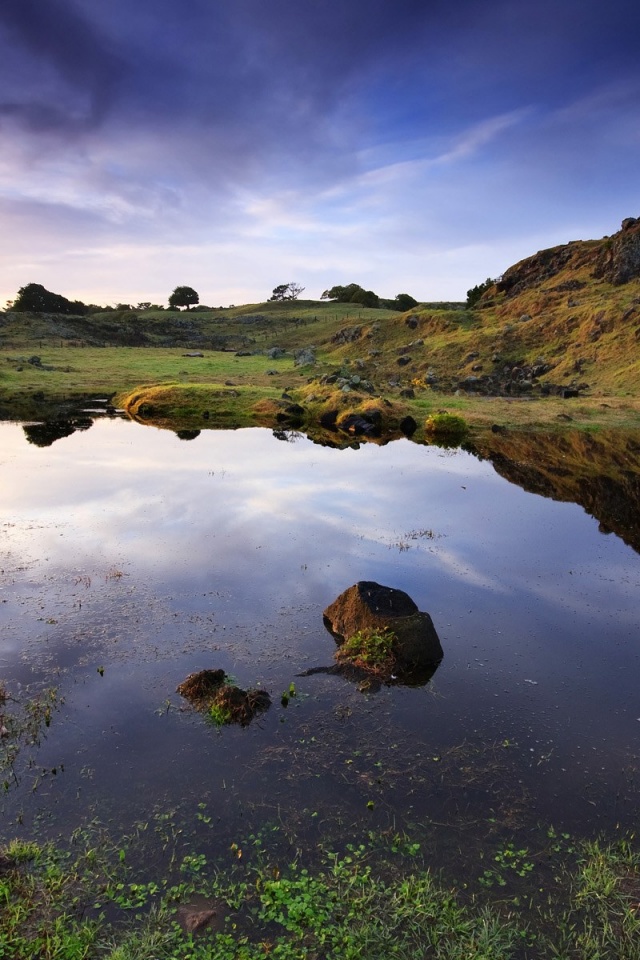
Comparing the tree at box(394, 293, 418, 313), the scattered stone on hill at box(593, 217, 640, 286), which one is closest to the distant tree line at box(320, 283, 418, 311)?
the tree at box(394, 293, 418, 313)

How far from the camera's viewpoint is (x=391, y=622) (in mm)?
14797

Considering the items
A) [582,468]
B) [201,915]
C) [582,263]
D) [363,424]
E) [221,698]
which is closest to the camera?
[201,915]

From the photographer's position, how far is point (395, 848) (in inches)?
356

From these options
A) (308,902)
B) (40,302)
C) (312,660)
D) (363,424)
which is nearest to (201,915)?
(308,902)

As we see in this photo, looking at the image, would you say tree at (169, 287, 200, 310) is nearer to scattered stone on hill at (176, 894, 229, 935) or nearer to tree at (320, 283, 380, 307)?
tree at (320, 283, 380, 307)

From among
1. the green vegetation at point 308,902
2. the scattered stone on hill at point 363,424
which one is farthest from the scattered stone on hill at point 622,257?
the green vegetation at point 308,902

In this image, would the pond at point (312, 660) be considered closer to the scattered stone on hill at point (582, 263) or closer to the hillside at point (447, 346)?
the hillside at point (447, 346)

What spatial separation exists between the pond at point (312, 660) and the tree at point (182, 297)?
551 feet

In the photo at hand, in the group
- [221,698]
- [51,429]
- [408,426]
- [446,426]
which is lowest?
[221,698]

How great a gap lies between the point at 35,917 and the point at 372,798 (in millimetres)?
4937

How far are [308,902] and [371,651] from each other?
645cm

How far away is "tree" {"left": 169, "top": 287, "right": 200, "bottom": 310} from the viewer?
613ft

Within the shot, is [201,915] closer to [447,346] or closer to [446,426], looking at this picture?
[446,426]

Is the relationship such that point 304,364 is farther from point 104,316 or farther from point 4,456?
point 104,316
